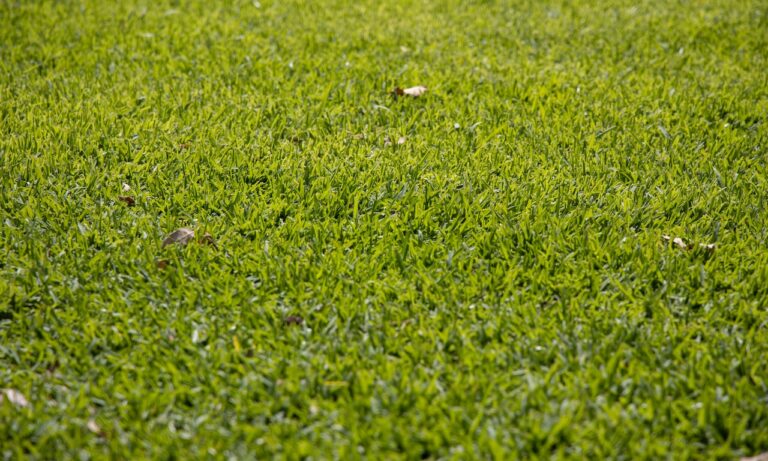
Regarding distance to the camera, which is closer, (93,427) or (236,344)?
(93,427)

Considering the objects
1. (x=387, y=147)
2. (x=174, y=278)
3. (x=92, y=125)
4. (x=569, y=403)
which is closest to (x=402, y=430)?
(x=569, y=403)

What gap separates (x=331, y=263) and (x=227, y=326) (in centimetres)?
52

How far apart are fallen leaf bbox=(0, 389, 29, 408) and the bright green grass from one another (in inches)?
1.8

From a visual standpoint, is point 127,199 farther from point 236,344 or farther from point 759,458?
point 759,458

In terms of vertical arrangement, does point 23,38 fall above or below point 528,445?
above

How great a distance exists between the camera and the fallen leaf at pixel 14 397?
233cm

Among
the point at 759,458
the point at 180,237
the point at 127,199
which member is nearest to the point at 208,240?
the point at 180,237

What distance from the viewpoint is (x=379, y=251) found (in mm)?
3086

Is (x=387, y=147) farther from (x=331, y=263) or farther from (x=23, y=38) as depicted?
(x=23, y=38)

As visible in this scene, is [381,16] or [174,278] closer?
[174,278]

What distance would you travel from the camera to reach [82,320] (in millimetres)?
2684

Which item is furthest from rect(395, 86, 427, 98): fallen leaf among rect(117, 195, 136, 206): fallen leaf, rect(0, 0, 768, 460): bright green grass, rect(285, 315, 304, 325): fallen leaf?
rect(285, 315, 304, 325): fallen leaf

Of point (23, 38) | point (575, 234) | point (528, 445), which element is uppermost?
point (23, 38)

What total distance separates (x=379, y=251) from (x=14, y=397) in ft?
4.66
